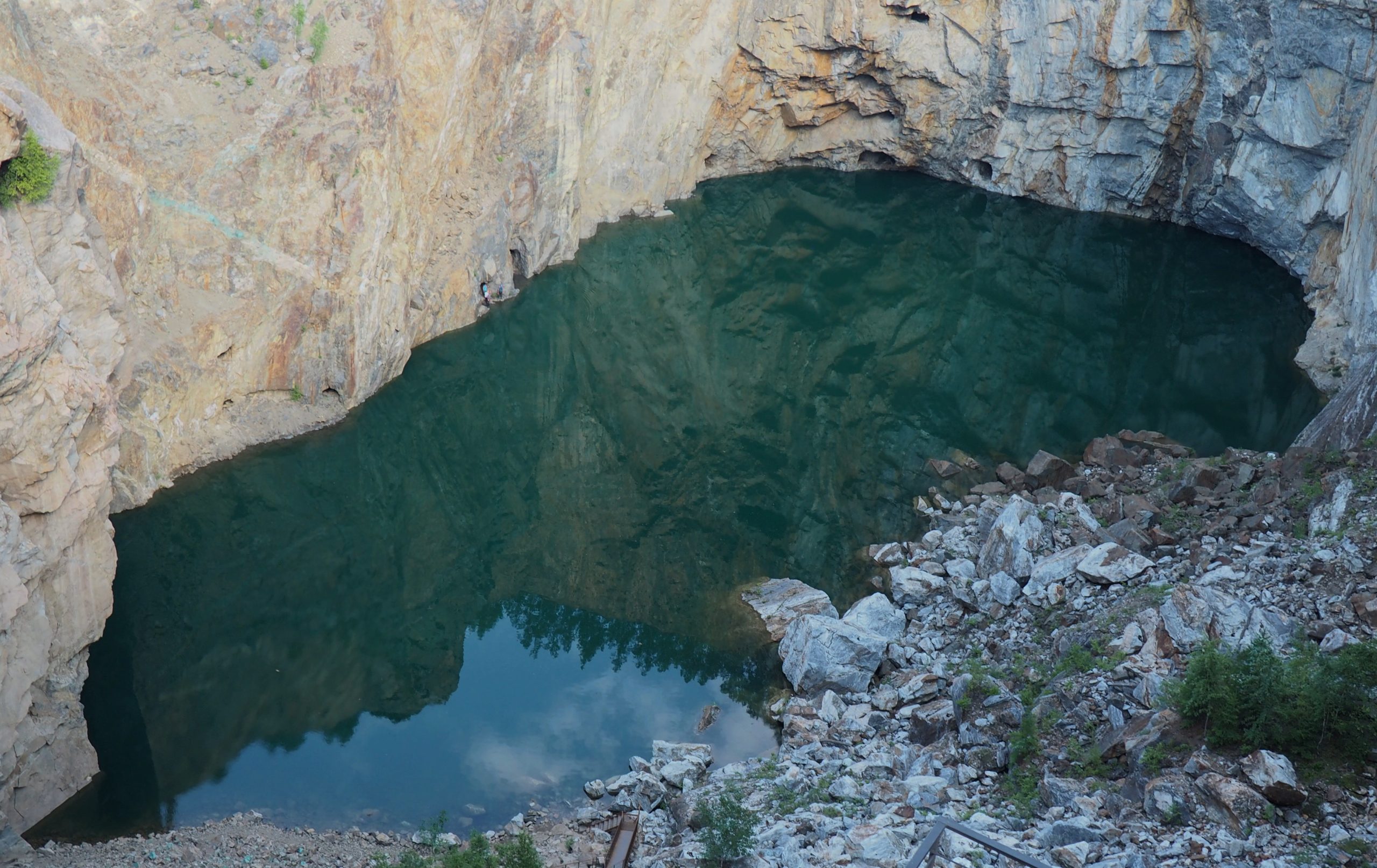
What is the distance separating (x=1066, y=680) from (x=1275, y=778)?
4.30 m

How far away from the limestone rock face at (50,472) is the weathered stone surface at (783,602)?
38.6 feet

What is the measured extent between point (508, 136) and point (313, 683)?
63.1 feet

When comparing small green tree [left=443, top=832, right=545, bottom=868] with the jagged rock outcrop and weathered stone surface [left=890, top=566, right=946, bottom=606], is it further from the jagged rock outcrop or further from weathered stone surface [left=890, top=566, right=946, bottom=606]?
the jagged rock outcrop

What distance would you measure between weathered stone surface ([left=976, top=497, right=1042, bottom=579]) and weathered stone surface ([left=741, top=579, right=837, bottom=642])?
10.2 ft

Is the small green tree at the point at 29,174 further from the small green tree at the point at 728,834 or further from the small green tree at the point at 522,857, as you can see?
the small green tree at the point at 728,834

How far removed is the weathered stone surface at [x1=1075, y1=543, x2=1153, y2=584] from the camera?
1811cm

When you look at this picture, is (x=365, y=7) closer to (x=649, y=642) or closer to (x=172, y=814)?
(x=649, y=642)

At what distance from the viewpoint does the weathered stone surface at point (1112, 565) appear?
59.4 ft

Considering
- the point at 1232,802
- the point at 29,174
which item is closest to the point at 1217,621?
the point at 1232,802

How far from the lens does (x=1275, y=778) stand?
1131 centimetres

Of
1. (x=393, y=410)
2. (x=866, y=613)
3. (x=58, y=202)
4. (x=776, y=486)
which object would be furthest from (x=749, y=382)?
(x=58, y=202)

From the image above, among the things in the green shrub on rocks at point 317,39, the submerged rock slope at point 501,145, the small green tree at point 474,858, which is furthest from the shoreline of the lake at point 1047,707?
the green shrub on rocks at point 317,39

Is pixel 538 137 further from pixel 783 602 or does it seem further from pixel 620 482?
pixel 783 602

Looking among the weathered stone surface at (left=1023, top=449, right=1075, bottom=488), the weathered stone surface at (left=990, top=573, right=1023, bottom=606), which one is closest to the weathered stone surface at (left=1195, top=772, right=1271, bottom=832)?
the weathered stone surface at (left=990, top=573, right=1023, bottom=606)
